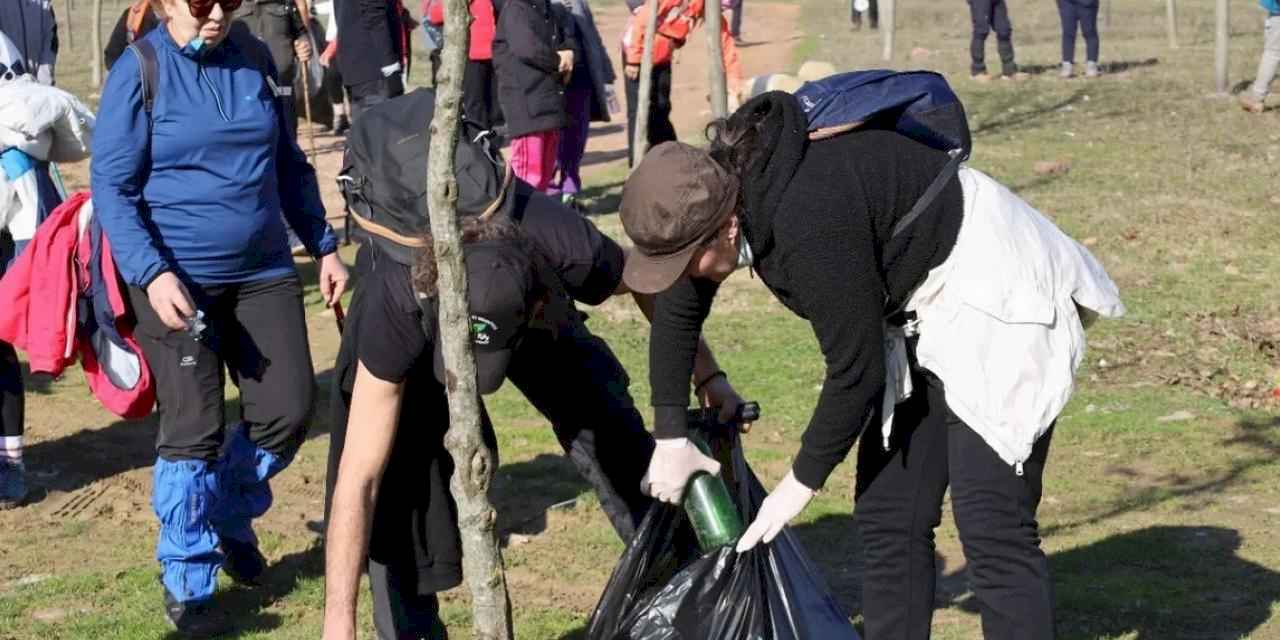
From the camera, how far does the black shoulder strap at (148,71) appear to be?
4.90m

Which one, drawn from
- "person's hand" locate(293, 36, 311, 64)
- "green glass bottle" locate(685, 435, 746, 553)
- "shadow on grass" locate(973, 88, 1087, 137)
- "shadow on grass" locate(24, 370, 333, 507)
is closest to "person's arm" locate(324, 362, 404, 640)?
"green glass bottle" locate(685, 435, 746, 553)

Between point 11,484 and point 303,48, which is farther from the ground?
point 303,48

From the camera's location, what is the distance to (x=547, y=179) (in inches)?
421

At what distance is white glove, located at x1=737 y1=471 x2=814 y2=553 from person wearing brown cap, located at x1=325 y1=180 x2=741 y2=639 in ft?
2.02

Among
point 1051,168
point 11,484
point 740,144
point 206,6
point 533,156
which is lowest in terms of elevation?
point 1051,168

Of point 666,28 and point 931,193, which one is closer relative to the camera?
point 931,193

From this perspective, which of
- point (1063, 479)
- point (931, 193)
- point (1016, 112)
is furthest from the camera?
point (1016, 112)

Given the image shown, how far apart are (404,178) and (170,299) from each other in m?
1.18

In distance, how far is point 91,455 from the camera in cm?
717

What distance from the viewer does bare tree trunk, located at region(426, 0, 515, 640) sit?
2752 mm

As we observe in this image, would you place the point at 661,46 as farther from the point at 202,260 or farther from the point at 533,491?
the point at 202,260

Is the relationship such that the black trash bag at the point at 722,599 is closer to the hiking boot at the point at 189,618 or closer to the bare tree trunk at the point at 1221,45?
the hiking boot at the point at 189,618

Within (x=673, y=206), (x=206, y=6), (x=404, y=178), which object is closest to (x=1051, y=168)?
(x=206, y=6)

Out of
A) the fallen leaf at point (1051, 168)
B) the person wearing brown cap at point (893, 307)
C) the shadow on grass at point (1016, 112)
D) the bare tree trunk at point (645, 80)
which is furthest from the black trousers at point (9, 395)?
the shadow on grass at point (1016, 112)
